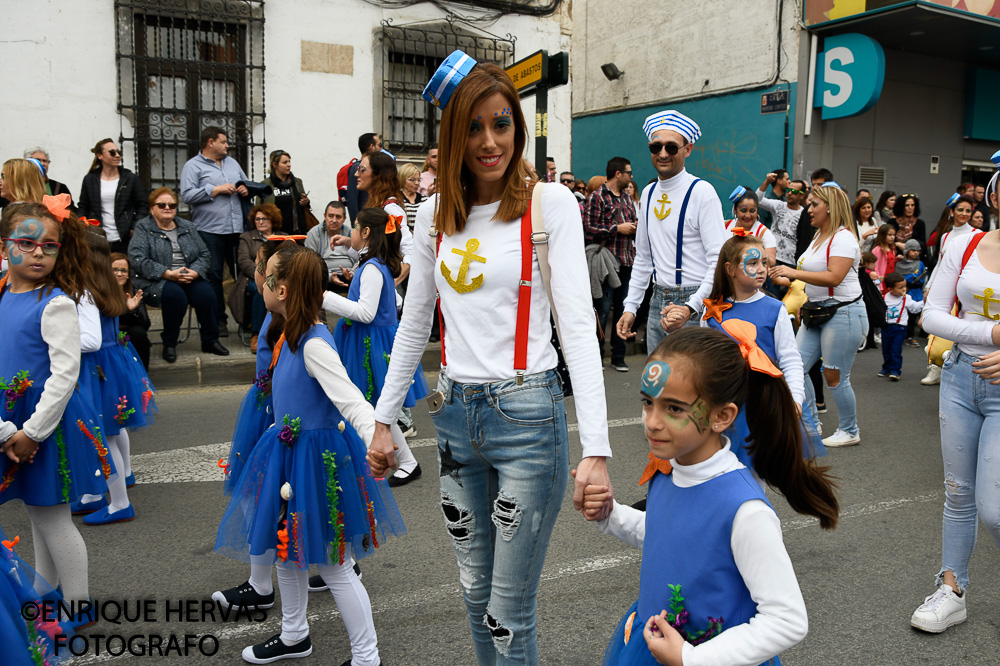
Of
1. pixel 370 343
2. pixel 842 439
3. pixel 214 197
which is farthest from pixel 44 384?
pixel 214 197

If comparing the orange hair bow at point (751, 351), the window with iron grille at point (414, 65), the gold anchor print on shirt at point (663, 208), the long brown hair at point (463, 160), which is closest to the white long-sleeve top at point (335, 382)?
the long brown hair at point (463, 160)

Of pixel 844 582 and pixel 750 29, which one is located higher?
pixel 750 29

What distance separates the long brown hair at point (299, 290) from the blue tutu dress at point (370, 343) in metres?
1.99

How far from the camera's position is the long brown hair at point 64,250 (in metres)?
3.35

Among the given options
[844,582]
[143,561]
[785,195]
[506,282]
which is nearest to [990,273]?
[844,582]

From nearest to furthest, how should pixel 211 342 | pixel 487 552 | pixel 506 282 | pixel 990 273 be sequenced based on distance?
pixel 506 282 → pixel 487 552 → pixel 990 273 → pixel 211 342

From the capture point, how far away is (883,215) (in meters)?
13.8

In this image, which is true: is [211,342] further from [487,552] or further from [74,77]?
[487,552]

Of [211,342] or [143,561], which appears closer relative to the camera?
[143,561]

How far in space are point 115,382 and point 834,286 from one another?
4949mm

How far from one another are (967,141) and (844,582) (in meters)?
15.9

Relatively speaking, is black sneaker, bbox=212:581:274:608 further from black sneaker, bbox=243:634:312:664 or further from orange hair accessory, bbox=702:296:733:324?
orange hair accessory, bbox=702:296:733:324

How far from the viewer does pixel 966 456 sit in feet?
11.3

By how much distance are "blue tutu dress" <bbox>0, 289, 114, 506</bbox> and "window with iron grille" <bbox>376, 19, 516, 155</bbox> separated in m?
9.62
